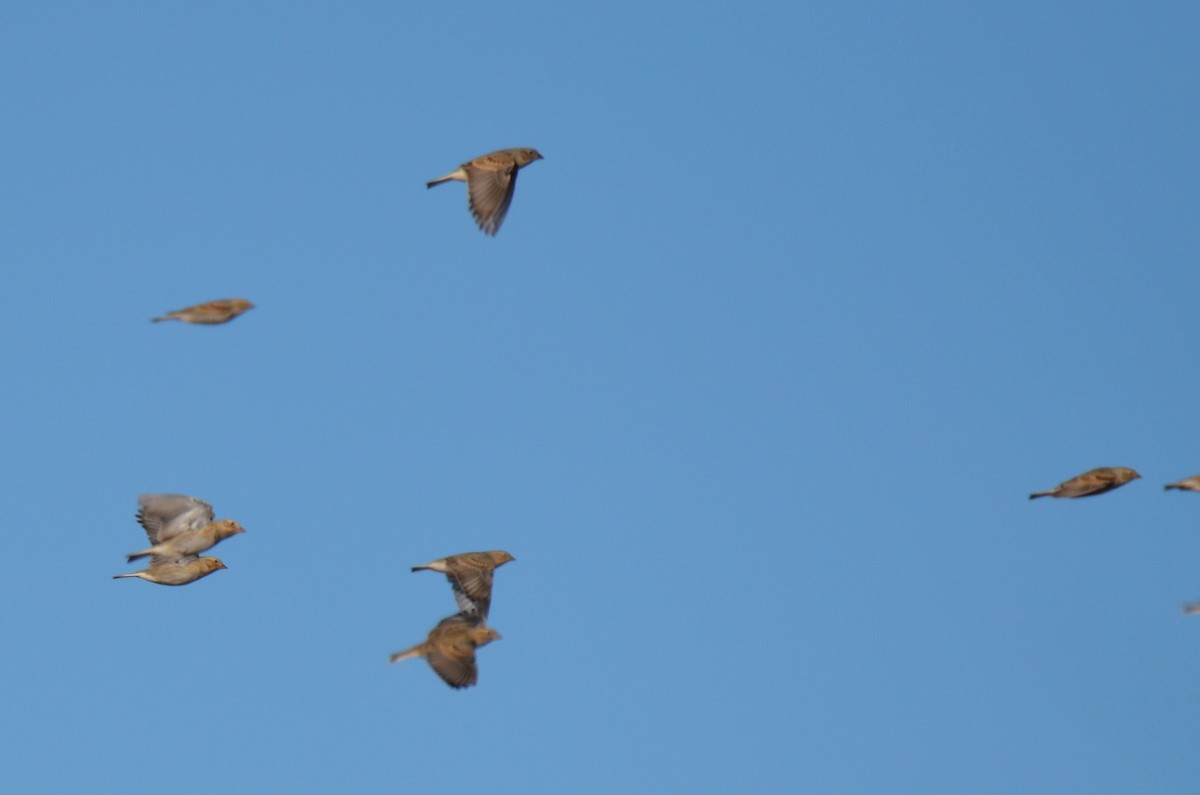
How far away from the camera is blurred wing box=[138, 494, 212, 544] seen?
34031 mm

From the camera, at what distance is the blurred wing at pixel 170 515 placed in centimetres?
3403

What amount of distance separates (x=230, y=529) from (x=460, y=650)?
6017mm

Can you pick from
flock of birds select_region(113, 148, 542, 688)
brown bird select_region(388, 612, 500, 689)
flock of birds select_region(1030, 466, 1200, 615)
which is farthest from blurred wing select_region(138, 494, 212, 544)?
flock of birds select_region(1030, 466, 1200, 615)

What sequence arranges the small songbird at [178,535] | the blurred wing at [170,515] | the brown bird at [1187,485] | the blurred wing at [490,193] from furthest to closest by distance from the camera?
the blurred wing at [170,515] → the small songbird at [178,535] → the blurred wing at [490,193] → the brown bird at [1187,485]

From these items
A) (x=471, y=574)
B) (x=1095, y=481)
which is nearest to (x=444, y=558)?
(x=471, y=574)

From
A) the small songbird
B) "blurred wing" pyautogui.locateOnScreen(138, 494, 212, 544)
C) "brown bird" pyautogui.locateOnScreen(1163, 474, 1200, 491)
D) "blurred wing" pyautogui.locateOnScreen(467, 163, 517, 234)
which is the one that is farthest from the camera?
"blurred wing" pyautogui.locateOnScreen(138, 494, 212, 544)

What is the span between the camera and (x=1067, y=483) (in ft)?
96.4

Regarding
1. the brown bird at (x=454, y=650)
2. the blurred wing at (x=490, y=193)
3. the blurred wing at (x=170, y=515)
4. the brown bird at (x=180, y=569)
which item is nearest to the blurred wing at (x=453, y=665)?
the brown bird at (x=454, y=650)

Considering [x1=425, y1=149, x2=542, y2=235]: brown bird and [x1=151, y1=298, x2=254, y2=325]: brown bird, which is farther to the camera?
[x1=425, y1=149, x2=542, y2=235]: brown bird

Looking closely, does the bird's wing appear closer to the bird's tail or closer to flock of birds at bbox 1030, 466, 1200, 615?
the bird's tail

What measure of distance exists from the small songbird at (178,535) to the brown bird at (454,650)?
16.3 ft

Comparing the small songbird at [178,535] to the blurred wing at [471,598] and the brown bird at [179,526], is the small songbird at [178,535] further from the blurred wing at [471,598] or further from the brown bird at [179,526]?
the blurred wing at [471,598]

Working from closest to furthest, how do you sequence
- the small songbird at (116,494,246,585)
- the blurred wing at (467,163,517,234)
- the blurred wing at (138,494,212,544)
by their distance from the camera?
the blurred wing at (467,163,517,234), the small songbird at (116,494,246,585), the blurred wing at (138,494,212,544)

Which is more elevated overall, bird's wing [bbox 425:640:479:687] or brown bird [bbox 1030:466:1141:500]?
brown bird [bbox 1030:466:1141:500]
